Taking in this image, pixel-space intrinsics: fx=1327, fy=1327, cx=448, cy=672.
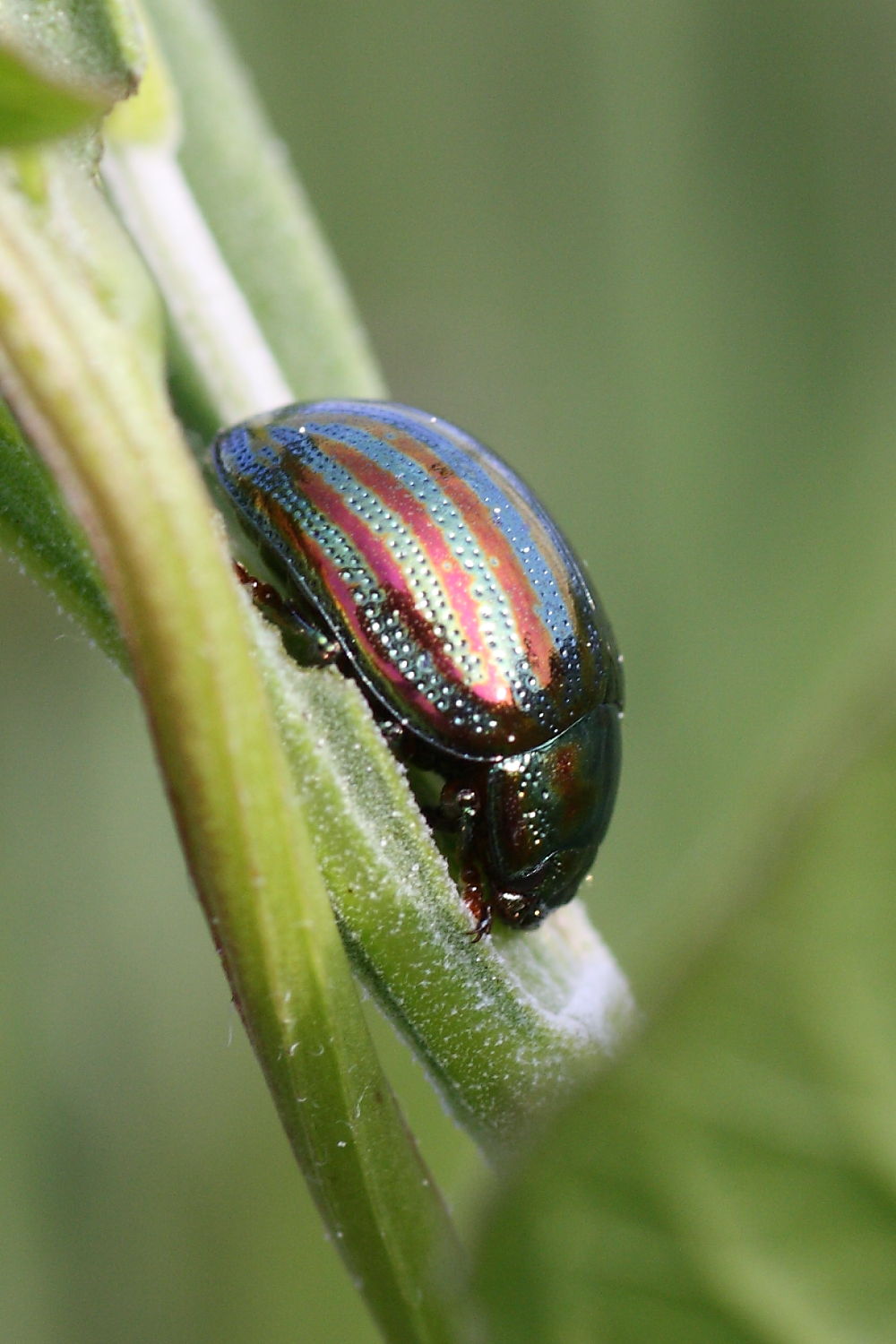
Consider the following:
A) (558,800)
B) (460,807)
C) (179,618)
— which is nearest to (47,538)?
(179,618)

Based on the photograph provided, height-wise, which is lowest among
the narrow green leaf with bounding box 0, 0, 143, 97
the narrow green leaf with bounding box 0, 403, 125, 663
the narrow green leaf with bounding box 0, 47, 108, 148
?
the narrow green leaf with bounding box 0, 403, 125, 663

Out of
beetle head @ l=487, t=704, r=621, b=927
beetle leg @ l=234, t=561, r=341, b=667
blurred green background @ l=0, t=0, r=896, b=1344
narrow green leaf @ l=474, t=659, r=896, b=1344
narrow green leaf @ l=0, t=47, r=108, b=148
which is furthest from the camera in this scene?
blurred green background @ l=0, t=0, r=896, b=1344

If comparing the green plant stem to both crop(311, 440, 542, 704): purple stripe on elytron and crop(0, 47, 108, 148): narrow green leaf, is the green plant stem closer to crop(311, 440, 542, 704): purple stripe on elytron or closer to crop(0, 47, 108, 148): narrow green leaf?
crop(0, 47, 108, 148): narrow green leaf

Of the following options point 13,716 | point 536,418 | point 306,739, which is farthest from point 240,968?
point 536,418

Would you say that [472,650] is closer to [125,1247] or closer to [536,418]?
[125,1247]

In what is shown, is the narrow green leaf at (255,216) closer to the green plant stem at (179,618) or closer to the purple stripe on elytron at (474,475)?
the purple stripe on elytron at (474,475)

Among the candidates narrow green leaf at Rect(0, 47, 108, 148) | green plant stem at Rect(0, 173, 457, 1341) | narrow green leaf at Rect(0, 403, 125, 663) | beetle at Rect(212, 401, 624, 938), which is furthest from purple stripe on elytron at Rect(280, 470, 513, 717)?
narrow green leaf at Rect(0, 47, 108, 148)
